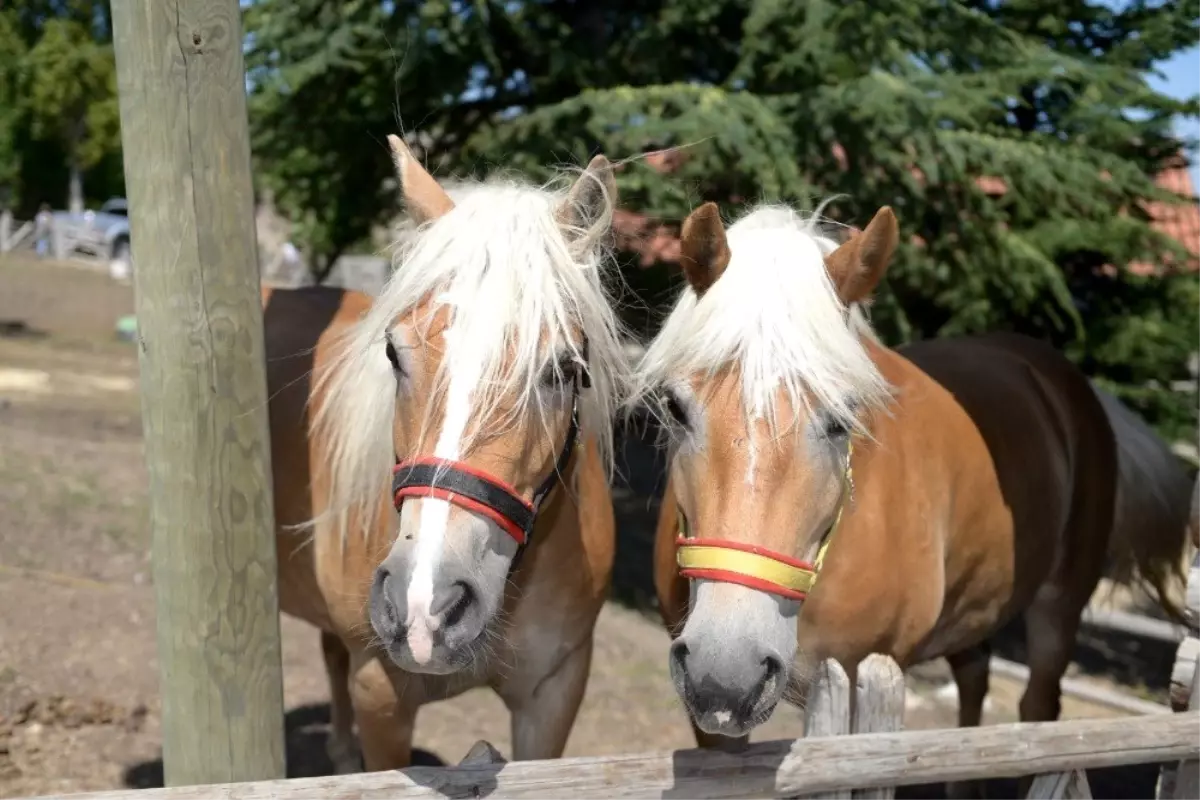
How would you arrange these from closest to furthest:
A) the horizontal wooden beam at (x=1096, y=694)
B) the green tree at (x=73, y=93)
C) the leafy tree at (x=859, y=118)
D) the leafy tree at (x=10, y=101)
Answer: the leafy tree at (x=859, y=118)
the horizontal wooden beam at (x=1096, y=694)
the leafy tree at (x=10, y=101)
the green tree at (x=73, y=93)

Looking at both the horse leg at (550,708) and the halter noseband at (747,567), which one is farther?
the horse leg at (550,708)

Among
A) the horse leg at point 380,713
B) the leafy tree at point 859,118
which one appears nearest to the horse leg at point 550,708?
the horse leg at point 380,713

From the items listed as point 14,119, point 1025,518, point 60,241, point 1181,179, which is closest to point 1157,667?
point 1181,179

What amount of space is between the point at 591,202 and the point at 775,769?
1.30m

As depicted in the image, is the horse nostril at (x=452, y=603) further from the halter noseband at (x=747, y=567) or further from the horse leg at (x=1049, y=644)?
the horse leg at (x=1049, y=644)

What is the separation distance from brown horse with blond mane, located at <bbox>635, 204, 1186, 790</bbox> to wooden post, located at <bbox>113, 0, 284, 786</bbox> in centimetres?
87

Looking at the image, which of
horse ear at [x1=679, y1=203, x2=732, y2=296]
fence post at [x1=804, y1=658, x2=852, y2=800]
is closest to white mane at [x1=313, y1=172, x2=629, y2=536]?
horse ear at [x1=679, y1=203, x2=732, y2=296]

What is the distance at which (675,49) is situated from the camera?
565 centimetres

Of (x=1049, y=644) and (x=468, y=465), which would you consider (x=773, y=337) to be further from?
(x=1049, y=644)

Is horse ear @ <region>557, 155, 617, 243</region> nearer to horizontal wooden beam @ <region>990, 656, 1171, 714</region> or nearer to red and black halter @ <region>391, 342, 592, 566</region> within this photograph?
red and black halter @ <region>391, 342, 592, 566</region>

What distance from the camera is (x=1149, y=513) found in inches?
161

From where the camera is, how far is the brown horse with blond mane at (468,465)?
6.11 ft

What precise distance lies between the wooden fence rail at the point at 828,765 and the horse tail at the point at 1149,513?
6.31 feet

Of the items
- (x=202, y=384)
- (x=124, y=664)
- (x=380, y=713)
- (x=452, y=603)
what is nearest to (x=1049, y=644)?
(x=380, y=713)
